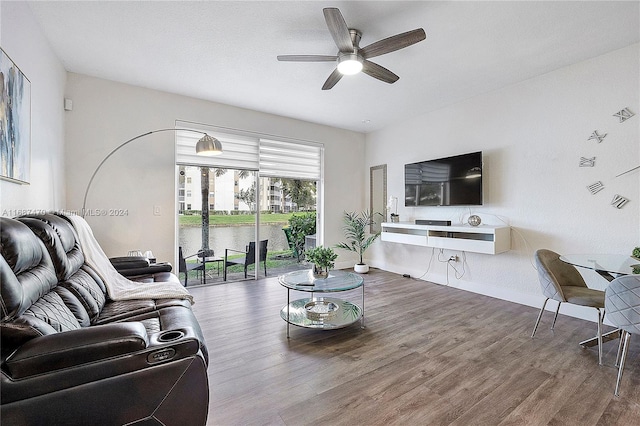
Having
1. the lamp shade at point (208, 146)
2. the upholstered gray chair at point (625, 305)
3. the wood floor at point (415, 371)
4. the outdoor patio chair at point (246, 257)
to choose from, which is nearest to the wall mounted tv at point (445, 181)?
the wood floor at point (415, 371)

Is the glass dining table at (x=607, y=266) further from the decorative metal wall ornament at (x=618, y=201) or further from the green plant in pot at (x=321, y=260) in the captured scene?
the green plant in pot at (x=321, y=260)

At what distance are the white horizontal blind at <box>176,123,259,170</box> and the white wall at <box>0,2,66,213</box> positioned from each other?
Result: 1.29m

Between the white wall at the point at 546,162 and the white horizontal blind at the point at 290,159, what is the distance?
6.47ft

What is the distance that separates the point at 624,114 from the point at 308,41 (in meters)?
3.17

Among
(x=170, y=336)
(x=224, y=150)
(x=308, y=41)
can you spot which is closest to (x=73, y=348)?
(x=170, y=336)

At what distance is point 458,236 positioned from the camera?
4.02 metres

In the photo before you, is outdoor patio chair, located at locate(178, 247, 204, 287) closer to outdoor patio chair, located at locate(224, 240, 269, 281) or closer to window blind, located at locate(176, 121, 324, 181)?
outdoor patio chair, located at locate(224, 240, 269, 281)

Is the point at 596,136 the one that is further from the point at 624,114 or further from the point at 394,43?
the point at 394,43

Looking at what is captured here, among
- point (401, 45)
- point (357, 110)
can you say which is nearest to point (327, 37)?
point (401, 45)

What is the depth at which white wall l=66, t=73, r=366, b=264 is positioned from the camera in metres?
3.42

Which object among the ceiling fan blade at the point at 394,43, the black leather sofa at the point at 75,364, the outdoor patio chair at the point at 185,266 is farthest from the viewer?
the outdoor patio chair at the point at 185,266

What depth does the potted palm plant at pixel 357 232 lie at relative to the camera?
5441 mm

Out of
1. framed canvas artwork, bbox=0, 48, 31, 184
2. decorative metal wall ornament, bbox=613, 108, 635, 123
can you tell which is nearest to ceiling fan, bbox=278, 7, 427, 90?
framed canvas artwork, bbox=0, 48, 31, 184

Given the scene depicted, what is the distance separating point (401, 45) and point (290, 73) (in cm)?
142
